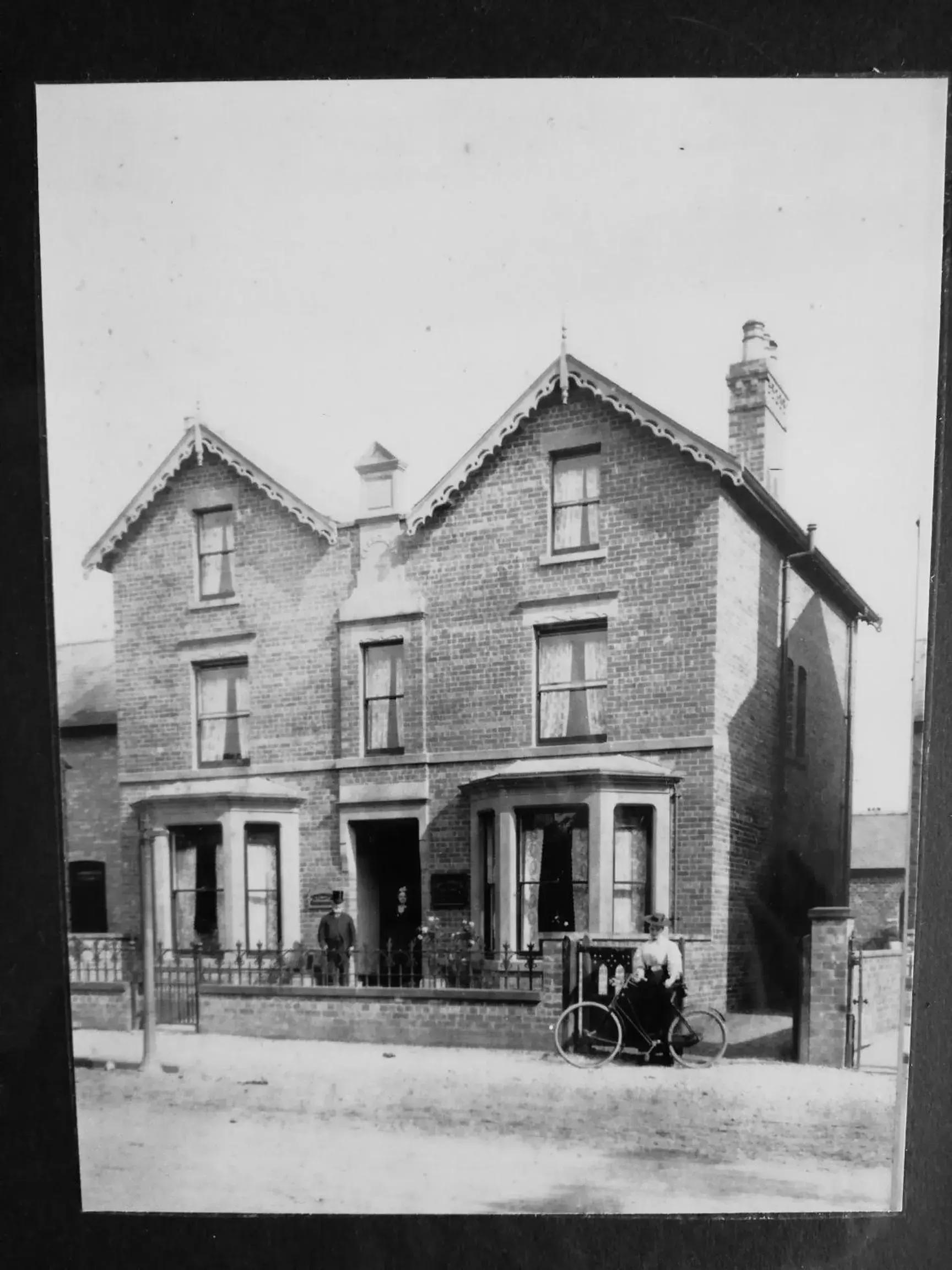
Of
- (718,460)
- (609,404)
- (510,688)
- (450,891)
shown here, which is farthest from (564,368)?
(450,891)

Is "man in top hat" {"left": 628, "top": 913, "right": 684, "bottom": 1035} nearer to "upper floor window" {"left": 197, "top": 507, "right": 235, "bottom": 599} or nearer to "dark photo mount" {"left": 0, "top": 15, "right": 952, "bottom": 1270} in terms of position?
"dark photo mount" {"left": 0, "top": 15, "right": 952, "bottom": 1270}

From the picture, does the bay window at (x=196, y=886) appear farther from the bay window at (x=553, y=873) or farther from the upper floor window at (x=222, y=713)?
the bay window at (x=553, y=873)

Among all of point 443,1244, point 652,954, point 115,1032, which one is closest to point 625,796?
point 652,954

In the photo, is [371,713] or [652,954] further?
[371,713]

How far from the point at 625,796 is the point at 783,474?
1211mm

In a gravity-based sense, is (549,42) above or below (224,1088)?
above

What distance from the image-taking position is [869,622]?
14.8 feet

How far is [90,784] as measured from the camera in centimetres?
496

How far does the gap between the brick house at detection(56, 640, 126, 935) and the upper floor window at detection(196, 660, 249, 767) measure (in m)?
0.32

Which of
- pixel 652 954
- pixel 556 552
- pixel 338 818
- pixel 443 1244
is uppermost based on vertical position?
pixel 556 552

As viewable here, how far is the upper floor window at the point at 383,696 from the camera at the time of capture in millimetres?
4832

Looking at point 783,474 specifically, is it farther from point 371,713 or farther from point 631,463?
point 371,713

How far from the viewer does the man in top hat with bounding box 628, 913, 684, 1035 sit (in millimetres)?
4523

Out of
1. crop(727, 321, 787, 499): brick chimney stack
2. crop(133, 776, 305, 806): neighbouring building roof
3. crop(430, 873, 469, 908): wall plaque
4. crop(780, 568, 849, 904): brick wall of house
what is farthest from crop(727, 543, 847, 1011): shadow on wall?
crop(133, 776, 305, 806): neighbouring building roof
